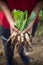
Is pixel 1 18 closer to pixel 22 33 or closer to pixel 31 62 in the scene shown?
pixel 22 33

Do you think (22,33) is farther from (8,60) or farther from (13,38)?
(8,60)

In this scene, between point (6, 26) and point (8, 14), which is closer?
point (8, 14)

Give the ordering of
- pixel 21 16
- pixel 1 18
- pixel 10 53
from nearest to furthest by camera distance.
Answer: pixel 21 16 → pixel 1 18 → pixel 10 53

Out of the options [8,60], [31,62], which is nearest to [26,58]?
[31,62]

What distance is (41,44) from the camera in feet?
9.03

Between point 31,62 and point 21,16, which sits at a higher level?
point 21,16

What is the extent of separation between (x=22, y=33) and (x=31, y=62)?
905 mm

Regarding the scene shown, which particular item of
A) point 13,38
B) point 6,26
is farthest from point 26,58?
point 13,38

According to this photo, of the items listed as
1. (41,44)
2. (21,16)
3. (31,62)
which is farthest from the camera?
(41,44)

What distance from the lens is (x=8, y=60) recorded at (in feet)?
7.39

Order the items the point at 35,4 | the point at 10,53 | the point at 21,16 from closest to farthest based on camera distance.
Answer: the point at 21,16 → the point at 35,4 → the point at 10,53

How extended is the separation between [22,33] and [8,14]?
0.18m

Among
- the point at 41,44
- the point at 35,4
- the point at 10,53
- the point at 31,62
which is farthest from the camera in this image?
the point at 41,44

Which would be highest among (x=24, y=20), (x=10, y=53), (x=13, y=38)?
(x=24, y=20)
